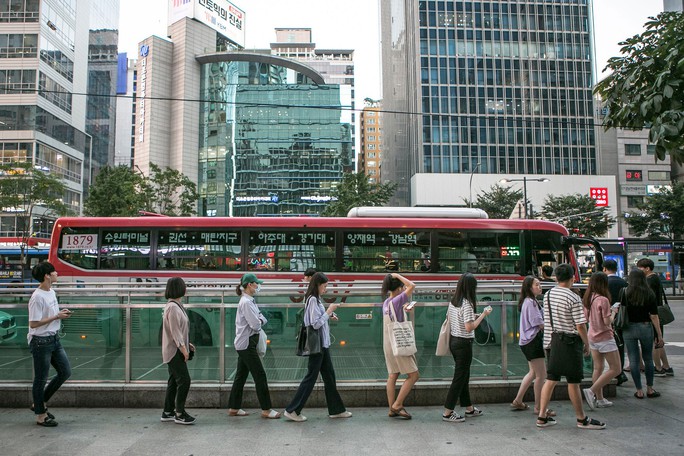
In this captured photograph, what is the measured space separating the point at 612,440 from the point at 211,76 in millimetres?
85362

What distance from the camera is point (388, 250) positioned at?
14.8 metres

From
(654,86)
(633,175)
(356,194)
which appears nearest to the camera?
(654,86)

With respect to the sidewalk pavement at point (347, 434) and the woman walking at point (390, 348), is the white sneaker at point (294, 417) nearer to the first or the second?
the sidewalk pavement at point (347, 434)

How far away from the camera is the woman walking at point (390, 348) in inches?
255

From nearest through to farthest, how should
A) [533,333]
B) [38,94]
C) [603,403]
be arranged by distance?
[533,333], [603,403], [38,94]

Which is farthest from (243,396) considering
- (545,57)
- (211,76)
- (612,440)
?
(211,76)

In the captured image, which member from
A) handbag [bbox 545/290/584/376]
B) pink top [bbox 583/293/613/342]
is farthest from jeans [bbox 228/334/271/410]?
pink top [bbox 583/293/613/342]

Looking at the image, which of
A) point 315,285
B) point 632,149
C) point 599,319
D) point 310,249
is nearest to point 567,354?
point 599,319

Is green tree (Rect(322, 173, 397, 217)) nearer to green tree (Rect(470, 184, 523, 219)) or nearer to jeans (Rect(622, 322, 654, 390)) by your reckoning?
green tree (Rect(470, 184, 523, 219))

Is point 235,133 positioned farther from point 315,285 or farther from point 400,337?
point 400,337

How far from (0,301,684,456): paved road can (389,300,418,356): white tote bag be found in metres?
0.85

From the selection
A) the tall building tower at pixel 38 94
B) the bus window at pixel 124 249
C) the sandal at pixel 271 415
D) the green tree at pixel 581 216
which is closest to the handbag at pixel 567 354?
the sandal at pixel 271 415

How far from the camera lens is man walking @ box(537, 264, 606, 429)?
5.98 m

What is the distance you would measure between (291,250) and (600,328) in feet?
30.4
